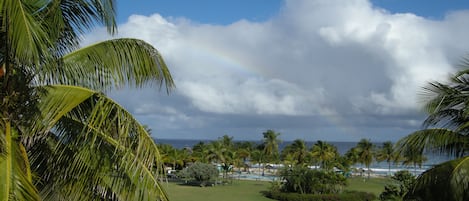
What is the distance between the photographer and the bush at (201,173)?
4945cm

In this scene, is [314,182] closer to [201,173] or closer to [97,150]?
[201,173]

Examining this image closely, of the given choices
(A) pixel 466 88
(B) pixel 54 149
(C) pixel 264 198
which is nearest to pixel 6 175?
(B) pixel 54 149

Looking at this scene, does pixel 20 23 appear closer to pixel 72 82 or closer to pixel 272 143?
pixel 72 82

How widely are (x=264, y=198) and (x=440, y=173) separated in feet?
113

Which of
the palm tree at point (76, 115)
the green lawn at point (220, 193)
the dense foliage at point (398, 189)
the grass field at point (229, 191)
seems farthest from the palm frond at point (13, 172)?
the grass field at point (229, 191)

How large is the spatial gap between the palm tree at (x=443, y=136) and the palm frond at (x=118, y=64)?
185 inches

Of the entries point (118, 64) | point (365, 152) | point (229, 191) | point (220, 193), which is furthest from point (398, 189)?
point (365, 152)

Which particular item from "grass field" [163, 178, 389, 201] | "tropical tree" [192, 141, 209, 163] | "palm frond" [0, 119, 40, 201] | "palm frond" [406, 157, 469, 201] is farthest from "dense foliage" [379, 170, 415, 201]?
"tropical tree" [192, 141, 209, 163]

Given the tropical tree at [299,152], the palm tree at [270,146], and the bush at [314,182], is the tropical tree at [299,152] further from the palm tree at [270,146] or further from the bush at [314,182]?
the bush at [314,182]

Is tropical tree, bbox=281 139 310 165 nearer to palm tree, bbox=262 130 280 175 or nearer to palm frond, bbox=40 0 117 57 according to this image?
palm tree, bbox=262 130 280 175

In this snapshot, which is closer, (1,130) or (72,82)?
(1,130)

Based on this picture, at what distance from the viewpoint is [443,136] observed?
8211 mm

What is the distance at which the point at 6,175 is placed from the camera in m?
4.25

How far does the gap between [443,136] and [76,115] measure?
590cm
